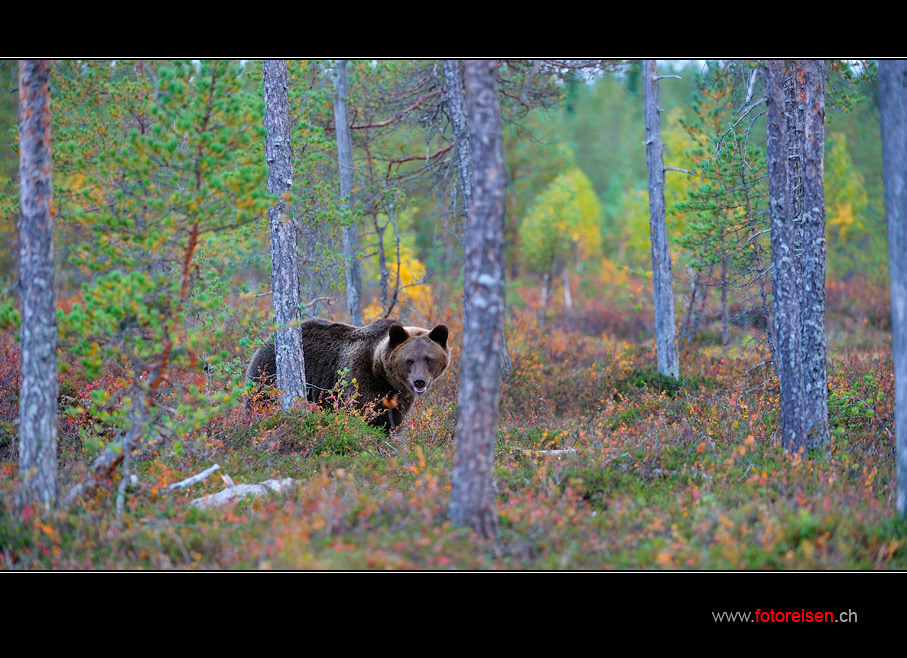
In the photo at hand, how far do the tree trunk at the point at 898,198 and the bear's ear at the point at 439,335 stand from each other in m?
6.00

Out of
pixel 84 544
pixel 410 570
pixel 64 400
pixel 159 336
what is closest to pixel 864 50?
pixel 410 570

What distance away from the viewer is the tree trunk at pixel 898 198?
6074 mm

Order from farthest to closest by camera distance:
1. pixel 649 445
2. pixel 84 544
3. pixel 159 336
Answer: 1. pixel 649 445
2. pixel 159 336
3. pixel 84 544

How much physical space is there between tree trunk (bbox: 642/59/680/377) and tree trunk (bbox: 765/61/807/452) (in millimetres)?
5667


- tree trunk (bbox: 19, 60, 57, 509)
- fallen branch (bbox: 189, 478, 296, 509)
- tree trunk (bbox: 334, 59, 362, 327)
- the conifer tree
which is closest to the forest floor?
fallen branch (bbox: 189, 478, 296, 509)

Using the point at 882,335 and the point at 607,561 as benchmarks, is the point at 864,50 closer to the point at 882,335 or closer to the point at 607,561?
the point at 607,561

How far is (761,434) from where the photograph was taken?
900 cm

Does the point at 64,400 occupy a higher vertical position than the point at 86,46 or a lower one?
lower

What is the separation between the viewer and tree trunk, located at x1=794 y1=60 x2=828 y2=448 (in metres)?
8.38

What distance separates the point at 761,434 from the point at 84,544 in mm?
8281

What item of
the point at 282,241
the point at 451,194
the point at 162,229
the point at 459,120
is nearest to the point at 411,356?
the point at 282,241

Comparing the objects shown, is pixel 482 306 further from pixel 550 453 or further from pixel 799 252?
pixel 799 252

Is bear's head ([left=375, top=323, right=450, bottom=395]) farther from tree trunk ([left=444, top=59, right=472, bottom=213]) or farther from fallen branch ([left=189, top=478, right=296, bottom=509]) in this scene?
tree trunk ([left=444, top=59, right=472, bottom=213])

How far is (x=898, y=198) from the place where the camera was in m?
6.13
